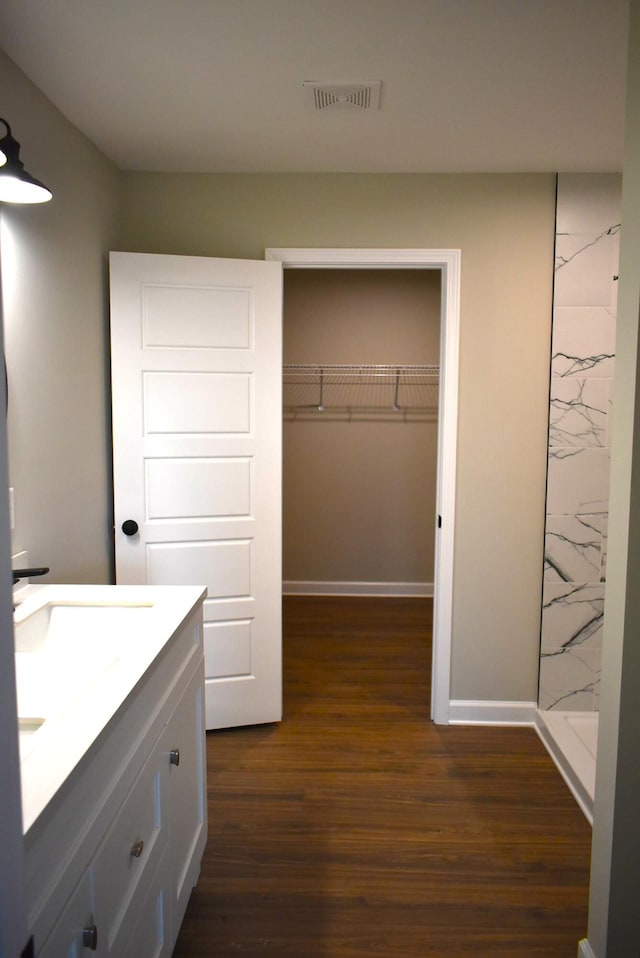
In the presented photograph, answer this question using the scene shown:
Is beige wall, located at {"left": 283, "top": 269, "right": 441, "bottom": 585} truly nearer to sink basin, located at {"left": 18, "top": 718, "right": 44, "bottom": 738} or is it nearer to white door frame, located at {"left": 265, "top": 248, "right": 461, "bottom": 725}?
white door frame, located at {"left": 265, "top": 248, "right": 461, "bottom": 725}

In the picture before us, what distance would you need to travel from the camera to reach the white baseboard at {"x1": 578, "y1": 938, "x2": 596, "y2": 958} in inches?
63.5

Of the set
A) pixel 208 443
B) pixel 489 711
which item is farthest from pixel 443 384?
pixel 489 711

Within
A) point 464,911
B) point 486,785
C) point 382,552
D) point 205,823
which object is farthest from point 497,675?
point 382,552

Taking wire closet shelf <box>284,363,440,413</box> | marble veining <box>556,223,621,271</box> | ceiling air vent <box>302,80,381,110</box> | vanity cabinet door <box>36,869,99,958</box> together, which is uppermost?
ceiling air vent <box>302,80,381,110</box>

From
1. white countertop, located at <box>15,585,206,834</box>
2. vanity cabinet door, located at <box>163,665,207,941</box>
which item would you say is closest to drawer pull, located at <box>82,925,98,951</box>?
white countertop, located at <box>15,585,206,834</box>

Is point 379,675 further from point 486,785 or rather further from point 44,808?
point 44,808

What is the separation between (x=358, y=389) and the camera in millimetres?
4738

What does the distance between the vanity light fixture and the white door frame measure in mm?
1326

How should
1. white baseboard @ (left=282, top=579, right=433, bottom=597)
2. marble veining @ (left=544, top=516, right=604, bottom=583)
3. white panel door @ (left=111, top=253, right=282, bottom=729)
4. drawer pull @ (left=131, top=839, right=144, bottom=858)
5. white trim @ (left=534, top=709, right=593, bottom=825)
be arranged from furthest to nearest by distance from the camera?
white baseboard @ (left=282, top=579, right=433, bottom=597)
marble veining @ (left=544, top=516, right=604, bottom=583)
white panel door @ (left=111, top=253, right=282, bottom=729)
white trim @ (left=534, top=709, right=593, bottom=825)
drawer pull @ (left=131, top=839, right=144, bottom=858)

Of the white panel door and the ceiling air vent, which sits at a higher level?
the ceiling air vent

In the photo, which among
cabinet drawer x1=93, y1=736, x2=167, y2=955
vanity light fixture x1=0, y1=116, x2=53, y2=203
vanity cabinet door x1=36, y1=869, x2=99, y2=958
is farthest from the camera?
vanity light fixture x1=0, y1=116, x2=53, y2=203

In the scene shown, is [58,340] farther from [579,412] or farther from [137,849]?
[579,412]

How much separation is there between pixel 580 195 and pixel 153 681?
263 cm

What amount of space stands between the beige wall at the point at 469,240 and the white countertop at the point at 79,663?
160cm
